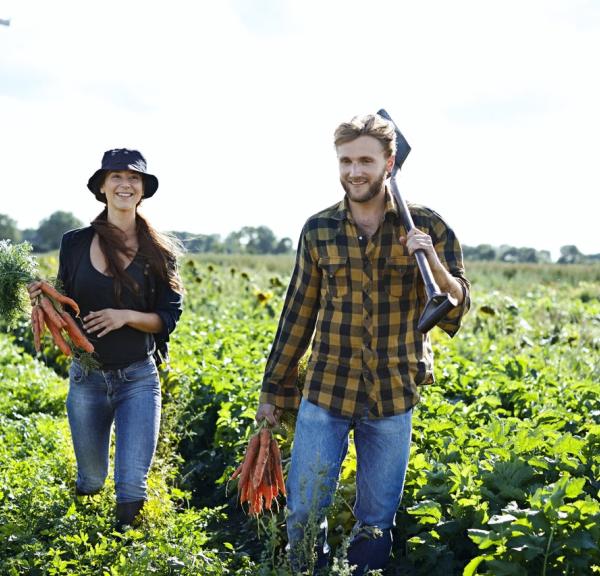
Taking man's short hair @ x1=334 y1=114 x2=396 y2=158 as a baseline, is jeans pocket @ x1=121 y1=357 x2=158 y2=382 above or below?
below

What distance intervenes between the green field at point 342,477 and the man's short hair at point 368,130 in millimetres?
1273

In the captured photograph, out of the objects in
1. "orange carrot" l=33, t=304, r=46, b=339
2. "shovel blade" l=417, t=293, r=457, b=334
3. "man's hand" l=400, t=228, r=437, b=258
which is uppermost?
"man's hand" l=400, t=228, r=437, b=258

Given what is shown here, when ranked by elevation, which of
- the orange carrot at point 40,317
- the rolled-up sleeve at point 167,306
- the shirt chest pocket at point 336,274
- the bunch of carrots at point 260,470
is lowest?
the bunch of carrots at point 260,470

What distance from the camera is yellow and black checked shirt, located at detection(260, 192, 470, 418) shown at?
2.81m

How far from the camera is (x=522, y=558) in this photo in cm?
249

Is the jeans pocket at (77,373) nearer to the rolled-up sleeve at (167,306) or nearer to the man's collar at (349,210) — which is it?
the rolled-up sleeve at (167,306)

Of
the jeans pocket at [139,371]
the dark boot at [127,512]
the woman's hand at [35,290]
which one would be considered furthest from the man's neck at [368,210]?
Answer: the dark boot at [127,512]

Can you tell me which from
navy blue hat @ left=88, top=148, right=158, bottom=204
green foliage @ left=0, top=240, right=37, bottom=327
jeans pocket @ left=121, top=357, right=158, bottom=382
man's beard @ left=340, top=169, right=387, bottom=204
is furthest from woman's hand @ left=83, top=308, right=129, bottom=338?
man's beard @ left=340, top=169, right=387, bottom=204

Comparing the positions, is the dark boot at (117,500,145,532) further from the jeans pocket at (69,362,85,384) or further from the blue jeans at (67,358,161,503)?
the jeans pocket at (69,362,85,384)

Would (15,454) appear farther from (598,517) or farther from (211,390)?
(598,517)

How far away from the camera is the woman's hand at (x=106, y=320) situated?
3.44 meters

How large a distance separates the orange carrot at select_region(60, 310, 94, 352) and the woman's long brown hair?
0.74 ft

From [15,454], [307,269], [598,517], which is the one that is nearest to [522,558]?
[598,517]

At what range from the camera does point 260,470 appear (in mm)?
2977
